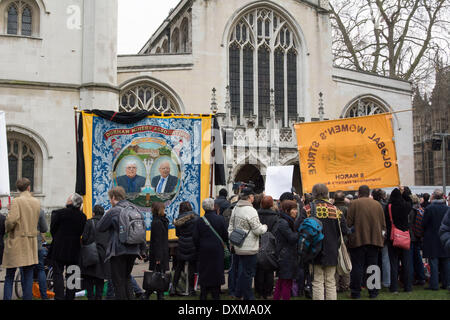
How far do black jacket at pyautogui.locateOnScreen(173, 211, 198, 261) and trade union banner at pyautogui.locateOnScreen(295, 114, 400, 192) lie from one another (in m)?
2.93

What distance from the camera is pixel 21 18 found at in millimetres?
19922

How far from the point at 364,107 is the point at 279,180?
16.6m

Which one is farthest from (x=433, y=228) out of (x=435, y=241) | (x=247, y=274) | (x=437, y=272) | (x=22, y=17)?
(x=22, y=17)

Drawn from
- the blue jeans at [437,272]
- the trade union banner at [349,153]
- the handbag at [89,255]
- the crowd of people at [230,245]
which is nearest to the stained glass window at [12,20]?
the crowd of people at [230,245]

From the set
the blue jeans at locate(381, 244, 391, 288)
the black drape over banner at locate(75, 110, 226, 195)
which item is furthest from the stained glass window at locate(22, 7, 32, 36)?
the blue jeans at locate(381, 244, 391, 288)

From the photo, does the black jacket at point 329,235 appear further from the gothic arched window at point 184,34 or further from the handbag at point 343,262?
the gothic arched window at point 184,34

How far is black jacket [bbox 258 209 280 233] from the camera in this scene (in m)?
9.10

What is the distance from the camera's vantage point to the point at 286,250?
831cm

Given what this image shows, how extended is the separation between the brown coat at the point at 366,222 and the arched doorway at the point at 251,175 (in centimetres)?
1659
